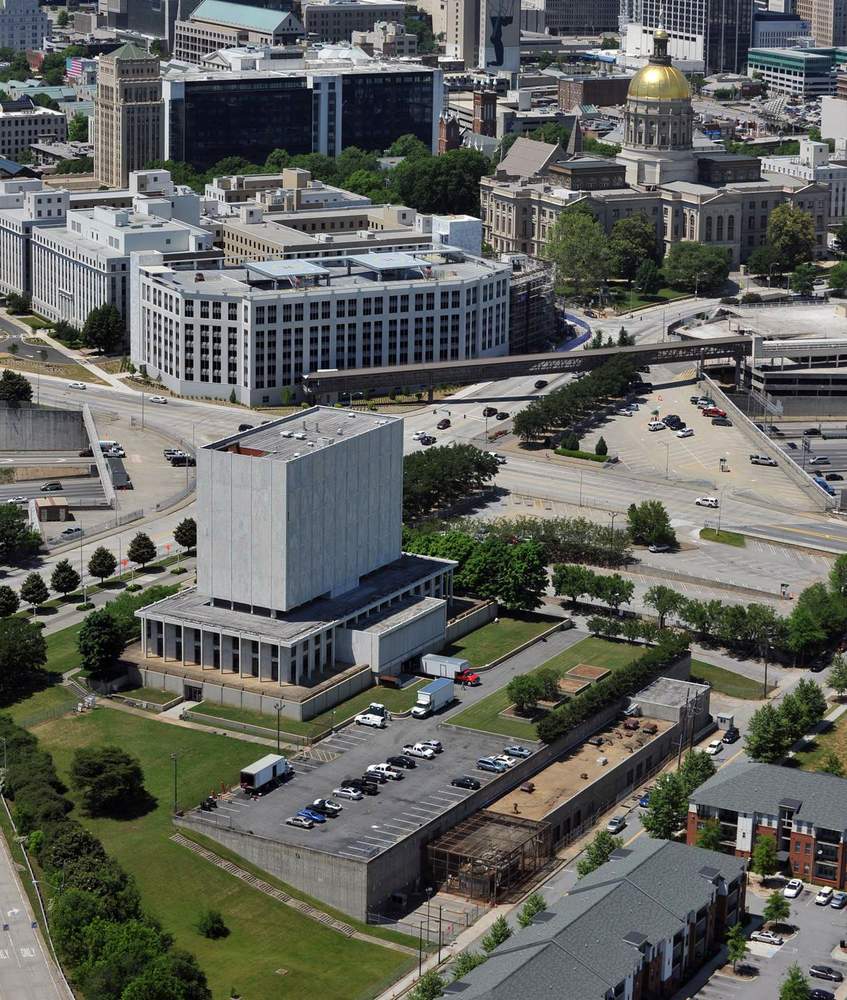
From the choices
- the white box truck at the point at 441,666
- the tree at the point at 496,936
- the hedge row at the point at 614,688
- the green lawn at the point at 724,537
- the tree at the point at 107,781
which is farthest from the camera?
the green lawn at the point at 724,537

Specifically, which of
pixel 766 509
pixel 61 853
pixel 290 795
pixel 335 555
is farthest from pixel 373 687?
pixel 766 509

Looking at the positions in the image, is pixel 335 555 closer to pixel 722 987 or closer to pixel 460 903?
pixel 460 903

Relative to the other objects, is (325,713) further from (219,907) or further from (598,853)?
(598,853)

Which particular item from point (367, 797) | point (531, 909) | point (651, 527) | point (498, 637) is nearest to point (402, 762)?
point (367, 797)

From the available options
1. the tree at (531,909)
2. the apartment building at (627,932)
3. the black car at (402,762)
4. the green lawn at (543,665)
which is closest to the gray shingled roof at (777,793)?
the apartment building at (627,932)

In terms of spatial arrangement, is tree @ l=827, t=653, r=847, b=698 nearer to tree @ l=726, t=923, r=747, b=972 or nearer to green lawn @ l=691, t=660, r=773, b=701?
green lawn @ l=691, t=660, r=773, b=701

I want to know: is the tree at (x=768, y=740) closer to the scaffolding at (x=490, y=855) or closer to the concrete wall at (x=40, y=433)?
the scaffolding at (x=490, y=855)

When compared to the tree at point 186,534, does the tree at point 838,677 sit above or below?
below
